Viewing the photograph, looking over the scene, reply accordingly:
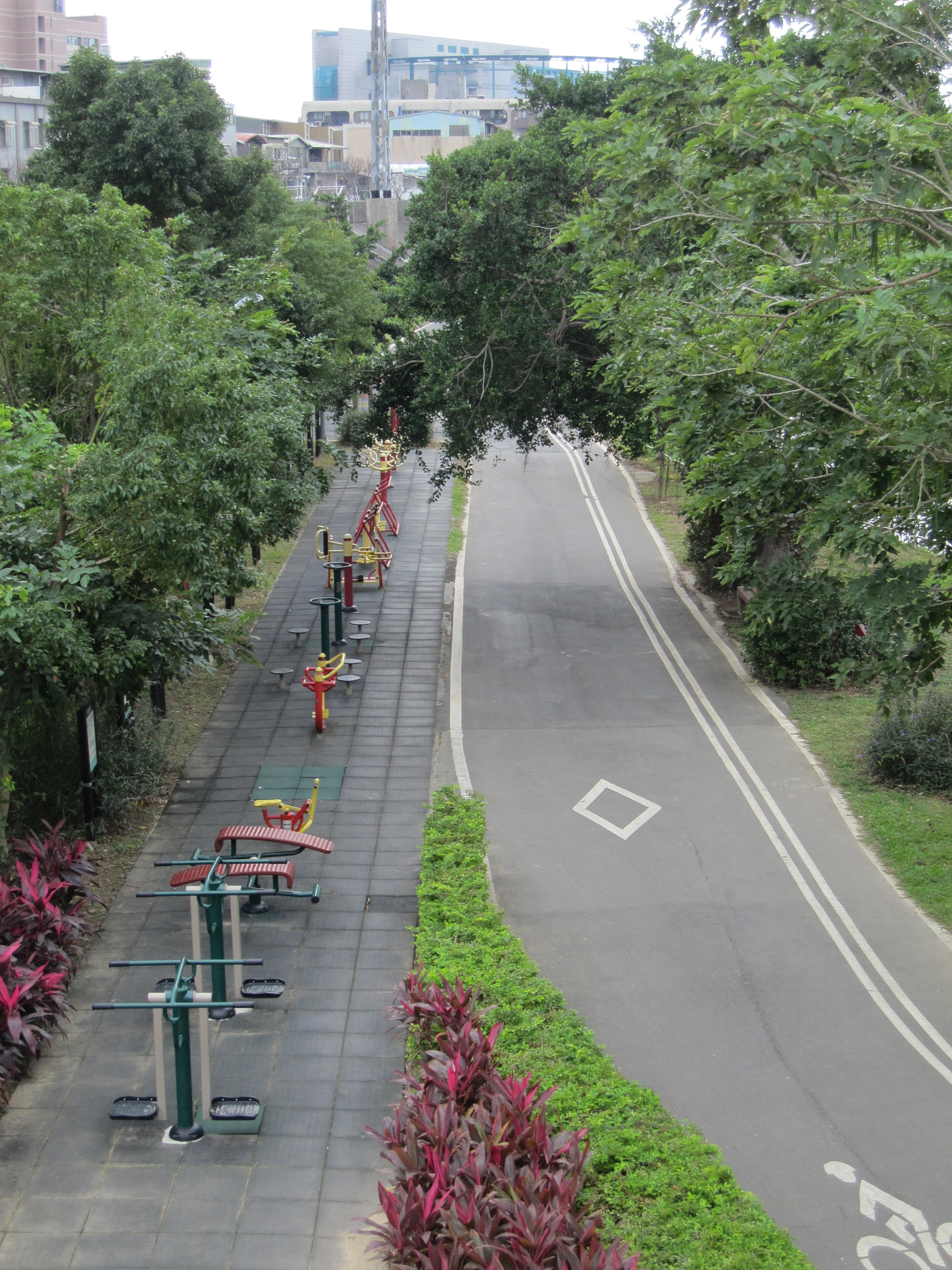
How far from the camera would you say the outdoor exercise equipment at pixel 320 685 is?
46.2 feet

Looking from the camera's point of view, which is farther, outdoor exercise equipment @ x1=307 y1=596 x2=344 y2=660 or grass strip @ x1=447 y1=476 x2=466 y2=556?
grass strip @ x1=447 y1=476 x2=466 y2=556

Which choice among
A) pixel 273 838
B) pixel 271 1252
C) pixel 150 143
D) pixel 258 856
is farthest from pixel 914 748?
pixel 150 143

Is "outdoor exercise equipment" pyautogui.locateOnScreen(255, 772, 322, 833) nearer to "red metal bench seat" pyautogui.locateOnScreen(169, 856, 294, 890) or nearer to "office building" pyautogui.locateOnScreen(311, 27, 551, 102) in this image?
"red metal bench seat" pyautogui.locateOnScreen(169, 856, 294, 890)

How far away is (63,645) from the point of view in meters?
8.69

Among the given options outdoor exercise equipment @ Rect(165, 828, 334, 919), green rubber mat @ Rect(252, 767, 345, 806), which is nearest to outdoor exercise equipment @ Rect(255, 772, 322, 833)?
outdoor exercise equipment @ Rect(165, 828, 334, 919)

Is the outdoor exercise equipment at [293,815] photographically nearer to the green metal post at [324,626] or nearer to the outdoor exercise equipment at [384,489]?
the green metal post at [324,626]

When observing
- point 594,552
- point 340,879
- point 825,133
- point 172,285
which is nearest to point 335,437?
point 594,552

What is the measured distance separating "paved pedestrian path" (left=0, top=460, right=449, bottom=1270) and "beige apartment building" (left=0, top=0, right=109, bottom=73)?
94544 millimetres

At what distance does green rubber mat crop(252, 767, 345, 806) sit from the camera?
40.6ft

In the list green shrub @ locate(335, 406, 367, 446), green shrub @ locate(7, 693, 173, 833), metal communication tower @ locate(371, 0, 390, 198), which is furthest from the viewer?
metal communication tower @ locate(371, 0, 390, 198)

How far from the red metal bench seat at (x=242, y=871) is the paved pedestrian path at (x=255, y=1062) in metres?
0.53

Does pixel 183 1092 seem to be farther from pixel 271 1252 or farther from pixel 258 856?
pixel 258 856

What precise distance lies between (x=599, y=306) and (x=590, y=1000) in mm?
7834

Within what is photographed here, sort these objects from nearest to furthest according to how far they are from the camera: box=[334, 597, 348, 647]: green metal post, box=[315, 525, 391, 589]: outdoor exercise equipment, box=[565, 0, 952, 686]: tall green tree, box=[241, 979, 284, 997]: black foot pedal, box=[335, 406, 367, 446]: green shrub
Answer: box=[565, 0, 952, 686]: tall green tree → box=[241, 979, 284, 997]: black foot pedal → box=[334, 597, 348, 647]: green metal post → box=[315, 525, 391, 589]: outdoor exercise equipment → box=[335, 406, 367, 446]: green shrub
